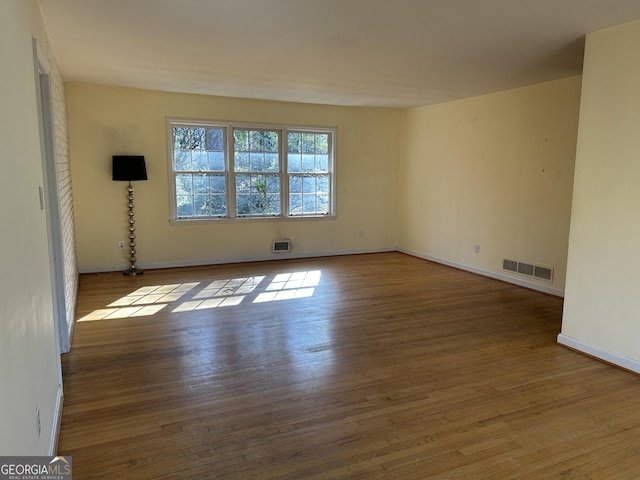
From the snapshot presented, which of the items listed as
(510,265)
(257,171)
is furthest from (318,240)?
(510,265)

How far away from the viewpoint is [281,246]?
684 centimetres

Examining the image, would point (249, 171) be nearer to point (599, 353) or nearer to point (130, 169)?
point (130, 169)

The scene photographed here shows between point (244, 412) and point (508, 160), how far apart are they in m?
4.54

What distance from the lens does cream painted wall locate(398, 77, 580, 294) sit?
4852 millimetres

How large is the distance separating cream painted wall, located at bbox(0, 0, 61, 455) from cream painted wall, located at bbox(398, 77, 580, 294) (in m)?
4.85

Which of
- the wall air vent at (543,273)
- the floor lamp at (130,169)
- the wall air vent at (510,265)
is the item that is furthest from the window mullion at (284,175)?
the wall air vent at (543,273)

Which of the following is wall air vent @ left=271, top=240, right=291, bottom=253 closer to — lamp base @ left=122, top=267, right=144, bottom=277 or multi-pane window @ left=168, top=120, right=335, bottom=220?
multi-pane window @ left=168, top=120, right=335, bottom=220

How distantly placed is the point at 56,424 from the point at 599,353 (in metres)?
3.61

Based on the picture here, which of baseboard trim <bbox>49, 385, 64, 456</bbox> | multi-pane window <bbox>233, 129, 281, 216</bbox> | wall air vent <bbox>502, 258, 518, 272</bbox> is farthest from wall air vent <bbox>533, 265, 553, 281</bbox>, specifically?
baseboard trim <bbox>49, 385, 64, 456</bbox>

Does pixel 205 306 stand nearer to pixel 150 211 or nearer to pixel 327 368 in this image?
pixel 327 368

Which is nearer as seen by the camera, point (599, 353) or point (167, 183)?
point (599, 353)

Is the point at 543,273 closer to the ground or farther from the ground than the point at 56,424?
farther from the ground

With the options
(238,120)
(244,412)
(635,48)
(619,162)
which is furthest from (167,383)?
(238,120)

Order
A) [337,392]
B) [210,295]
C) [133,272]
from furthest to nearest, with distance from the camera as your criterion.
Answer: [133,272]
[210,295]
[337,392]
